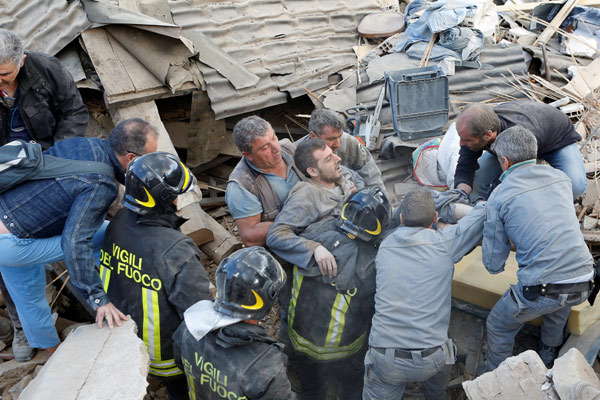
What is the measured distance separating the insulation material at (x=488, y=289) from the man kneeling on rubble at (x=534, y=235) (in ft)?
1.07

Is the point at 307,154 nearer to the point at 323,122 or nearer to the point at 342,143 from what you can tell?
the point at 323,122

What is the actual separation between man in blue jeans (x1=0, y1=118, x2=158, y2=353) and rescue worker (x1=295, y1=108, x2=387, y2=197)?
53.9 inches

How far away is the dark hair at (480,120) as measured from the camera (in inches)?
157

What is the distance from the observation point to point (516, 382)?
272cm

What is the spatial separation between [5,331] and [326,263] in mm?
3002

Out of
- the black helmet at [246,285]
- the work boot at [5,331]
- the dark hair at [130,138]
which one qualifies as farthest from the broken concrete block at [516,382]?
the work boot at [5,331]

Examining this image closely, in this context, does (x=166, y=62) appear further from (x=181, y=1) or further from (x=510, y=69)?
(x=510, y=69)

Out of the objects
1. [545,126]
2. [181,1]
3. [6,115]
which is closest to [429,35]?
[545,126]

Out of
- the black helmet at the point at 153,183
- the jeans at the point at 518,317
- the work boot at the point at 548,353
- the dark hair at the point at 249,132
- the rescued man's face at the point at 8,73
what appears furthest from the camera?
the dark hair at the point at 249,132

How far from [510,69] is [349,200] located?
4.03 meters

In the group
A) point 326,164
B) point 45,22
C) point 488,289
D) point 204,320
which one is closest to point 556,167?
point 488,289

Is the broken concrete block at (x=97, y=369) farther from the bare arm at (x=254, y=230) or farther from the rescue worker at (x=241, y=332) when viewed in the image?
the bare arm at (x=254, y=230)

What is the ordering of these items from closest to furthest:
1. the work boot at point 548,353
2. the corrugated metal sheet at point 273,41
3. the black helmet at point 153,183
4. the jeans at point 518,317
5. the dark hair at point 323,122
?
the black helmet at point 153,183 < the jeans at point 518,317 < the work boot at point 548,353 < the dark hair at point 323,122 < the corrugated metal sheet at point 273,41

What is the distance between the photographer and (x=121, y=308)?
3.21 meters
